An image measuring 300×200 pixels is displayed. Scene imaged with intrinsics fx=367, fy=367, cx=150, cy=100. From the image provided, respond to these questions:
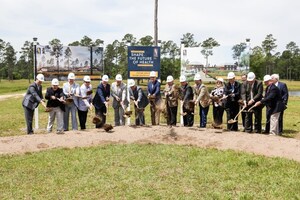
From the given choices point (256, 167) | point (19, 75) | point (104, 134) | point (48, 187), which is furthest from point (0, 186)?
point (19, 75)

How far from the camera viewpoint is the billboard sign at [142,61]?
42.5 feet

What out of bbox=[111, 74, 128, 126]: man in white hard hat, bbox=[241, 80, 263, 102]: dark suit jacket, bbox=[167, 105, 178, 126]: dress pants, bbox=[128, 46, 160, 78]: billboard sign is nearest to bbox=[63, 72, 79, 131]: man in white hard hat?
bbox=[111, 74, 128, 126]: man in white hard hat

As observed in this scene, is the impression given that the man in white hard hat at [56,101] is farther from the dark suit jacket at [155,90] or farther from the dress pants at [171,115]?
the dress pants at [171,115]

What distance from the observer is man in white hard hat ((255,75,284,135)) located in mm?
9641

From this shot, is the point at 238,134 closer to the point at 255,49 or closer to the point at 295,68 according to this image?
the point at 255,49

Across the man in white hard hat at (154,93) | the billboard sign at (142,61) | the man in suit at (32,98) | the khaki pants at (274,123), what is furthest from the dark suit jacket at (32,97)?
the khaki pants at (274,123)

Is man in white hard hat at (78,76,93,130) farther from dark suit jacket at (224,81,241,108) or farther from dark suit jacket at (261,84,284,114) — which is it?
dark suit jacket at (261,84,284,114)

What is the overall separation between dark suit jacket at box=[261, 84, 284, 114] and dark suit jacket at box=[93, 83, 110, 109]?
433 cm

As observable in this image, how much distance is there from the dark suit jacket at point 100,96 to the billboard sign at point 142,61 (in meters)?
2.55

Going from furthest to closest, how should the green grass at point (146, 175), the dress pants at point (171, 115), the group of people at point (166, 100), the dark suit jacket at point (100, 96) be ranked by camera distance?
the dress pants at point (171, 115)
the dark suit jacket at point (100, 96)
the group of people at point (166, 100)
the green grass at point (146, 175)

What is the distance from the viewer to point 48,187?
5.81 metres

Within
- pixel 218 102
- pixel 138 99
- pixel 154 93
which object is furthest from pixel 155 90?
pixel 218 102

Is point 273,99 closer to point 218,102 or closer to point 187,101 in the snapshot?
point 218,102

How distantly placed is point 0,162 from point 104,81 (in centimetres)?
406
